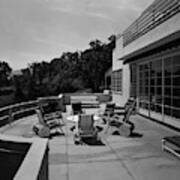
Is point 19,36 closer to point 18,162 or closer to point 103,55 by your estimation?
point 103,55

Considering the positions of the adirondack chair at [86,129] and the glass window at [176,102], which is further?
the glass window at [176,102]

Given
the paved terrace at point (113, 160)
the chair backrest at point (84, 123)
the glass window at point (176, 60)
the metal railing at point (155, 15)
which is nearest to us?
the paved terrace at point (113, 160)

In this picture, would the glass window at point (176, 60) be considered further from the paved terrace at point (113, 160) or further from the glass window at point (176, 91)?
the paved terrace at point (113, 160)

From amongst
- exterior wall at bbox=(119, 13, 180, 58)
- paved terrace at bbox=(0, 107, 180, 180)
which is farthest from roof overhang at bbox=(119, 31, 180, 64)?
paved terrace at bbox=(0, 107, 180, 180)

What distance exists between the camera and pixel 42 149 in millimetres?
3971

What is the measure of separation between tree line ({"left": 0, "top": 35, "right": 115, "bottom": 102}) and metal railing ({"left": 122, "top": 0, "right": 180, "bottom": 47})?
17.2m

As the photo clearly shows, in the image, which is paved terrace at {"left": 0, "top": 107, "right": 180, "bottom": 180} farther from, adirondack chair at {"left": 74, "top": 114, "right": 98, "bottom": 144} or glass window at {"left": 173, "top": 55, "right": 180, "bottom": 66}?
glass window at {"left": 173, "top": 55, "right": 180, "bottom": 66}

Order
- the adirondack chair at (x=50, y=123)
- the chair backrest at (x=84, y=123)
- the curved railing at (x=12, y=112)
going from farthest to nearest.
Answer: the curved railing at (x=12, y=112) < the adirondack chair at (x=50, y=123) < the chair backrest at (x=84, y=123)

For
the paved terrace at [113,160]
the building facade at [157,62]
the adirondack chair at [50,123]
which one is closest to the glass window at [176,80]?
the building facade at [157,62]

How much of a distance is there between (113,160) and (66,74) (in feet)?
108

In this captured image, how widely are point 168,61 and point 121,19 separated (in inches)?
487

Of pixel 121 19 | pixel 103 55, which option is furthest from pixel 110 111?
pixel 103 55

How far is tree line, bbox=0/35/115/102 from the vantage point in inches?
1346

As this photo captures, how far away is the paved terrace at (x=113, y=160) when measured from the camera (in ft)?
20.0
